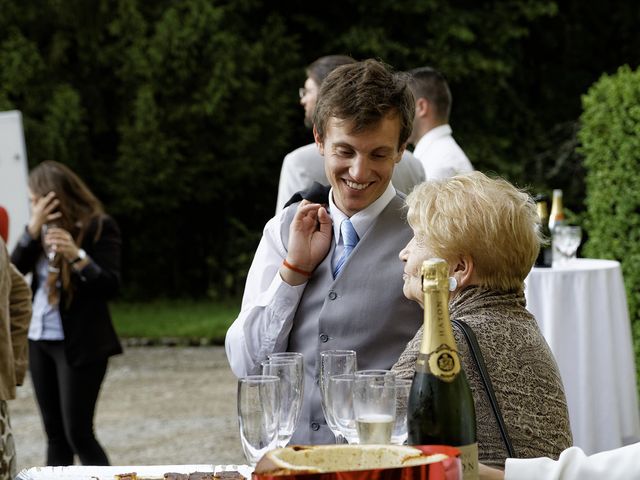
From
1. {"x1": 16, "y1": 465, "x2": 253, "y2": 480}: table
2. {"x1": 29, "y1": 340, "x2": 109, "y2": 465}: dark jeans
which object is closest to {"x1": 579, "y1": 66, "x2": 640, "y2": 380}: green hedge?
{"x1": 29, "y1": 340, "x2": 109, "y2": 465}: dark jeans

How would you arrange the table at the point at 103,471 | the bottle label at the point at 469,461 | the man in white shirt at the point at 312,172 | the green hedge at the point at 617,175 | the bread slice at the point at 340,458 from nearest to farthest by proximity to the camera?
the bread slice at the point at 340,458, the bottle label at the point at 469,461, the table at the point at 103,471, the man in white shirt at the point at 312,172, the green hedge at the point at 617,175

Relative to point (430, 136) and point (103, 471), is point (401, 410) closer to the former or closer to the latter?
point (103, 471)

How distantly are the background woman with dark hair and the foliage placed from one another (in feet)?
33.8

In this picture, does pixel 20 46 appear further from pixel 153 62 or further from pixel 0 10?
pixel 153 62

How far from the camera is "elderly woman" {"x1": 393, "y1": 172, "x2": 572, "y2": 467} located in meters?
2.01

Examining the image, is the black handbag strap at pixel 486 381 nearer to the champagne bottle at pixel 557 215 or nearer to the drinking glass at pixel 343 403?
the drinking glass at pixel 343 403

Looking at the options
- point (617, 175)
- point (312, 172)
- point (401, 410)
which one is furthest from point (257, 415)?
point (617, 175)

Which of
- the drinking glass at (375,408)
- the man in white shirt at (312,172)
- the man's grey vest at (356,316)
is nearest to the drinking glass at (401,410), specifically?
the drinking glass at (375,408)

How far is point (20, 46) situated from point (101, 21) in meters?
1.34

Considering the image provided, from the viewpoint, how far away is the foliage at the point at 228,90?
1571 centimetres

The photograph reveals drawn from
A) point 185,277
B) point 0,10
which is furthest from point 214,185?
point 0,10

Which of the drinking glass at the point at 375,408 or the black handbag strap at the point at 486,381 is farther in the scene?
the black handbag strap at the point at 486,381

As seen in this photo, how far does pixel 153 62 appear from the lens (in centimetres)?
1566

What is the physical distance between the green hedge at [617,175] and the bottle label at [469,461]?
222 inches
